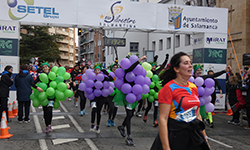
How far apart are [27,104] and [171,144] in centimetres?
806

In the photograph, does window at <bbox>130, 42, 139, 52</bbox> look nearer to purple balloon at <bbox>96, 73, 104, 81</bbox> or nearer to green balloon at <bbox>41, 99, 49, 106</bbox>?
purple balloon at <bbox>96, 73, 104, 81</bbox>

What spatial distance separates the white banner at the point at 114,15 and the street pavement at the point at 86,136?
14.2ft

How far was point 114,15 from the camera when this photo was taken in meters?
13.2

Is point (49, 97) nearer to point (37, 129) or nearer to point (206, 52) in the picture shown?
point (37, 129)

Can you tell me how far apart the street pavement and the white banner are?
14.2ft

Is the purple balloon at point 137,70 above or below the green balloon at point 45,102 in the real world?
above

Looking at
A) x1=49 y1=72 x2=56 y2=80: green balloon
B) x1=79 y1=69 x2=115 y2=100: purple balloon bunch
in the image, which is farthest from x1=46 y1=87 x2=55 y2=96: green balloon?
x1=79 y1=69 x2=115 y2=100: purple balloon bunch

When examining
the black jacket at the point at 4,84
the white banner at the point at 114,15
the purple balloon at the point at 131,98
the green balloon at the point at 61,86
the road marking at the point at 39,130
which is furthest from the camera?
the white banner at the point at 114,15

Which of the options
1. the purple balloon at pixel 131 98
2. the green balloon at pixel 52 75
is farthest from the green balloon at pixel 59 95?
the purple balloon at pixel 131 98

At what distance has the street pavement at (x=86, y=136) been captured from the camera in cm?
696

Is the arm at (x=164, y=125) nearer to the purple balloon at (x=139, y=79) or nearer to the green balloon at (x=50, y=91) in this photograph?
the purple balloon at (x=139, y=79)

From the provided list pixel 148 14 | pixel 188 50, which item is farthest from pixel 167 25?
pixel 188 50

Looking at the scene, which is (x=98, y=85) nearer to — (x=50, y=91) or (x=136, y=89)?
(x=50, y=91)

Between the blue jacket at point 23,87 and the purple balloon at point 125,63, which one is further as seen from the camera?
the blue jacket at point 23,87
